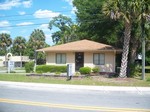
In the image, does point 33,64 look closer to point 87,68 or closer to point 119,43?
point 87,68

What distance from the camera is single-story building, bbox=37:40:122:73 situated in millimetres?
32812

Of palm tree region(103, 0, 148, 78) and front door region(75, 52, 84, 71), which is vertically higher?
palm tree region(103, 0, 148, 78)

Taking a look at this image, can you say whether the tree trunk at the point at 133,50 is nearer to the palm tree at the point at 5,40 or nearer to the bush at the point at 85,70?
the bush at the point at 85,70

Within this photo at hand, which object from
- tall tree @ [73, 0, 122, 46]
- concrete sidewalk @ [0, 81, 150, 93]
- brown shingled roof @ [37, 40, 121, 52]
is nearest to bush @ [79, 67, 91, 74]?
brown shingled roof @ [37, 40, 121, 52]

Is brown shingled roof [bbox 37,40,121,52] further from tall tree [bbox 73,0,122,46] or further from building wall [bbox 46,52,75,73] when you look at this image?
tall tree [bbox 73,0,122,46]

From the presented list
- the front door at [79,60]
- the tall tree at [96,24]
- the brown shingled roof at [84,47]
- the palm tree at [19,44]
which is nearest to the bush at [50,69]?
the brown shingled roof at [84,47]

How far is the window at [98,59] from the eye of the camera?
33162 millimetres

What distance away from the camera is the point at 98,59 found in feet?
109

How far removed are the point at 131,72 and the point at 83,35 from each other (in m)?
13.5

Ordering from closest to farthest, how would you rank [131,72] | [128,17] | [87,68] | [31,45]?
1. [128,17]
2. [131,72]
3. [87,68]
4. [31,45]

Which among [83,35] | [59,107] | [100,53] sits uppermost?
[83,35]

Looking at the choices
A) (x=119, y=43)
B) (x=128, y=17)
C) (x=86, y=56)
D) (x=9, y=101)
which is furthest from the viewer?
(x=119, y=43)

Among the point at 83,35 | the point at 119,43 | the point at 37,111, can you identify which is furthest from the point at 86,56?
the point at 37,111

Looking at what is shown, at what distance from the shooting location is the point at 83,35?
1618 inches
